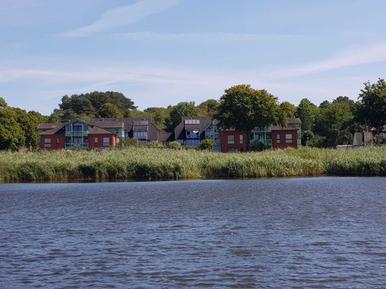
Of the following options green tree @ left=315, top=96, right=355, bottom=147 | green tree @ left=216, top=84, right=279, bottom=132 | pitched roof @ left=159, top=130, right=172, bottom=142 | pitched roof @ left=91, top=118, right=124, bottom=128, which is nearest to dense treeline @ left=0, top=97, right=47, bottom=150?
pitched roof @ left=91, top=118, right=124, bottom=128

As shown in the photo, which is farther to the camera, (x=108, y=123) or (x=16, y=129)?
(x=108, y=123)

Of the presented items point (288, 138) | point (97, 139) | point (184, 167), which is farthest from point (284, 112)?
point (184, 167)

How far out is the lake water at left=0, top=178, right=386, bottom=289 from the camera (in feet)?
50.9

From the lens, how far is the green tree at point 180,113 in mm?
168250

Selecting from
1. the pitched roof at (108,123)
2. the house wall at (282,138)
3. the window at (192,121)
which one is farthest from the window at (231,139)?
the pitched roof at (108,123)

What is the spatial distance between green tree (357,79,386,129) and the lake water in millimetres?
58468

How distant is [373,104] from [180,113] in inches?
3227

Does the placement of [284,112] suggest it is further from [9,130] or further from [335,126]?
[9,130]

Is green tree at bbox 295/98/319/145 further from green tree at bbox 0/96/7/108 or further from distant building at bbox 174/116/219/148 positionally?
green tree at bbox 0/96/7/108

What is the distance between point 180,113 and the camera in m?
169

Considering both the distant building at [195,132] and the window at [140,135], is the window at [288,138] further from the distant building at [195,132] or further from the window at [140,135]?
the window at [140,135]

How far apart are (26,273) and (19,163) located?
42.7 meters

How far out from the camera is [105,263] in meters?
17.5

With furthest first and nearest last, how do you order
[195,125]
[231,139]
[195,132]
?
[195,125]
[195,132]
[231,139]
